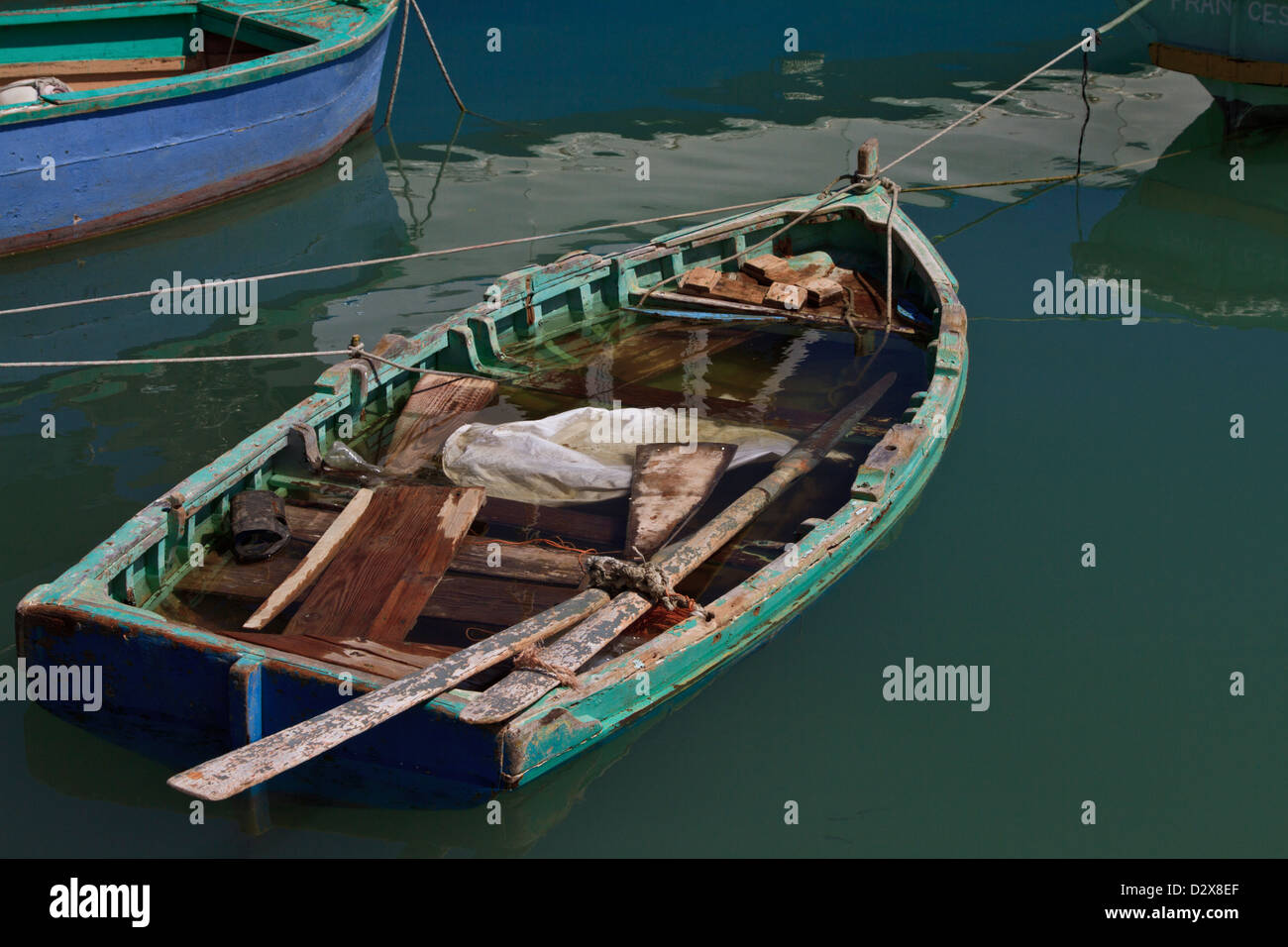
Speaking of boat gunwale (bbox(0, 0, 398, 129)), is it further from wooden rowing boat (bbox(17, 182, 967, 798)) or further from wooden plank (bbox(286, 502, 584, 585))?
wooden plank (bbox(286, 502, 584, 585))

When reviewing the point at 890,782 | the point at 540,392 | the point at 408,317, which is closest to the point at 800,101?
the point at 408,317

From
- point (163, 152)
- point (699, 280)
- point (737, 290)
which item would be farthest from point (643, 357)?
point (163, 152)

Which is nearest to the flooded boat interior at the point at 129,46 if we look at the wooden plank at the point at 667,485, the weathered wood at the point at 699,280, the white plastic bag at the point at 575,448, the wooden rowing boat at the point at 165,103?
the wooden rowing boat at the point at 165,103

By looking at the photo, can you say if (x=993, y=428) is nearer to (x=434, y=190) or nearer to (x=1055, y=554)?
(x=1055, y=554)

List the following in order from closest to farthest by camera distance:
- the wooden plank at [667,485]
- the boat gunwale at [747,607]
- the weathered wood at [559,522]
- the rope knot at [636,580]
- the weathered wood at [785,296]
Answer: the boat gunwale at [747,607]
the rope knot at [636,580]
the wooden plank at [667,485]
the weathered wood at [559,522]
the weathered wood at [785,296]

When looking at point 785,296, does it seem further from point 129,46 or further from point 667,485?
point 129,46

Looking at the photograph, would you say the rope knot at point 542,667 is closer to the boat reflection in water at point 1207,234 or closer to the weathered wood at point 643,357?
the weathered wood at point 643,357
